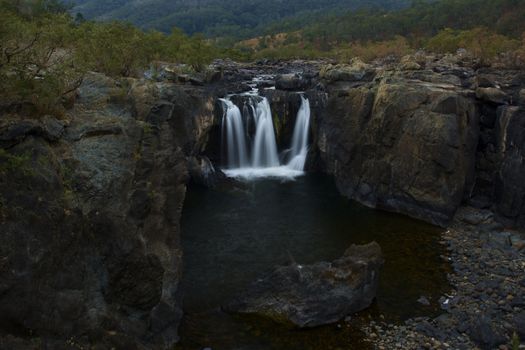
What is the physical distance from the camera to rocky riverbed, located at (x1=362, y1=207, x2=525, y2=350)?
15281mm

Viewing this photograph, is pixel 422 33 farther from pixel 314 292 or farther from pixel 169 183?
pixel 169 183

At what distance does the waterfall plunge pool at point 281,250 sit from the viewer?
51.4ft

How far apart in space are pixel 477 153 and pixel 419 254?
964cm

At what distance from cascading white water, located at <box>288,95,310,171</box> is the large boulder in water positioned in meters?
19.8

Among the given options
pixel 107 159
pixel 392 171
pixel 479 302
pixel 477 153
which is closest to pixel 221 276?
pixel 107 159

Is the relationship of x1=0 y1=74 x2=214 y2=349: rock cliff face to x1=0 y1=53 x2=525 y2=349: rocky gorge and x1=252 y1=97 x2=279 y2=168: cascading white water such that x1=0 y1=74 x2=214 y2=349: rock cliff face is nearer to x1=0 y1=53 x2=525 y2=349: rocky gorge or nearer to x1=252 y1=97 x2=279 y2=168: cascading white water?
x1=0 y1=53 x2=525 y2=349: rocky gorge

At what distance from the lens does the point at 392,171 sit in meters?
28.6

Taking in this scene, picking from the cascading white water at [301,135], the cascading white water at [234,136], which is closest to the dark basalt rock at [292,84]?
the cascading white water at [301,135]

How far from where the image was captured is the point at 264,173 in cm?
3575

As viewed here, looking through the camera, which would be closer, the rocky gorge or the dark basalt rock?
the rocky gorge

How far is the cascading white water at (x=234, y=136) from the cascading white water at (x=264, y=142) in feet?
3.15

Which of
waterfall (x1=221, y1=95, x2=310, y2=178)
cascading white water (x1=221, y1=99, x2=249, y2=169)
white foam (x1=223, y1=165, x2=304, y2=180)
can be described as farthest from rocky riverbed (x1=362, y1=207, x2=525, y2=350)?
cascading white water (x1=221, y1=99, x2=249, y2=169)

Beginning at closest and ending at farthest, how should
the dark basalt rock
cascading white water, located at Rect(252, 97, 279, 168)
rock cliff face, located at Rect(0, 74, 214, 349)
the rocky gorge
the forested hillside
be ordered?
rock cliff face, located at Rect(0, 74, 214, 349) < the rocky gorge < cascading white water, located at Rect(252, 97, 279, 168) < the dark basalt rock < the forested hillside

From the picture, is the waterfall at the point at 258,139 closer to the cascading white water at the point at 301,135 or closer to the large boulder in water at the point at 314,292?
the cascading white water at the point at 301,135
